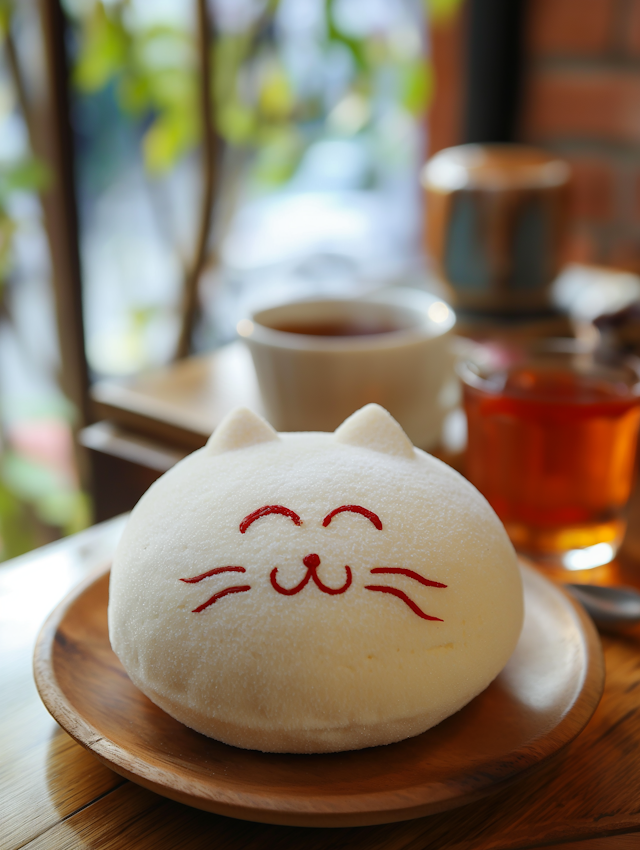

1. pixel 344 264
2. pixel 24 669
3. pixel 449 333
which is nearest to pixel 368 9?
pixel 344 264

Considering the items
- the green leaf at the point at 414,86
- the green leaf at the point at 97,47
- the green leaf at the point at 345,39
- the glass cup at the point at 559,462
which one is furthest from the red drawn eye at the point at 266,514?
the green leaf at the point at 414,86

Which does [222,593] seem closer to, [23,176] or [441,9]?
[23,176]

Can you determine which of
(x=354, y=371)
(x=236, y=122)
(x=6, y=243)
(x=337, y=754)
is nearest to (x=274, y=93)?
(x=236, y=122)

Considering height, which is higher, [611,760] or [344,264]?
[611,760]

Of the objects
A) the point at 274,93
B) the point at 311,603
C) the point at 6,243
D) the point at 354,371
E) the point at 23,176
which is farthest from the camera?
the point at 274,93

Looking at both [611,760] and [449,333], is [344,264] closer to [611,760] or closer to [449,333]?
[449,333]

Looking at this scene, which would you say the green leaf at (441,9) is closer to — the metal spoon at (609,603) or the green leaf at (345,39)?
the green leaf at (345,39)

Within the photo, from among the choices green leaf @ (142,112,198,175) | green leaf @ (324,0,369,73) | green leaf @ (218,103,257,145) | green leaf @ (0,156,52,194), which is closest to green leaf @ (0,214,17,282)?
green leaf @ (0,156,52,194)
